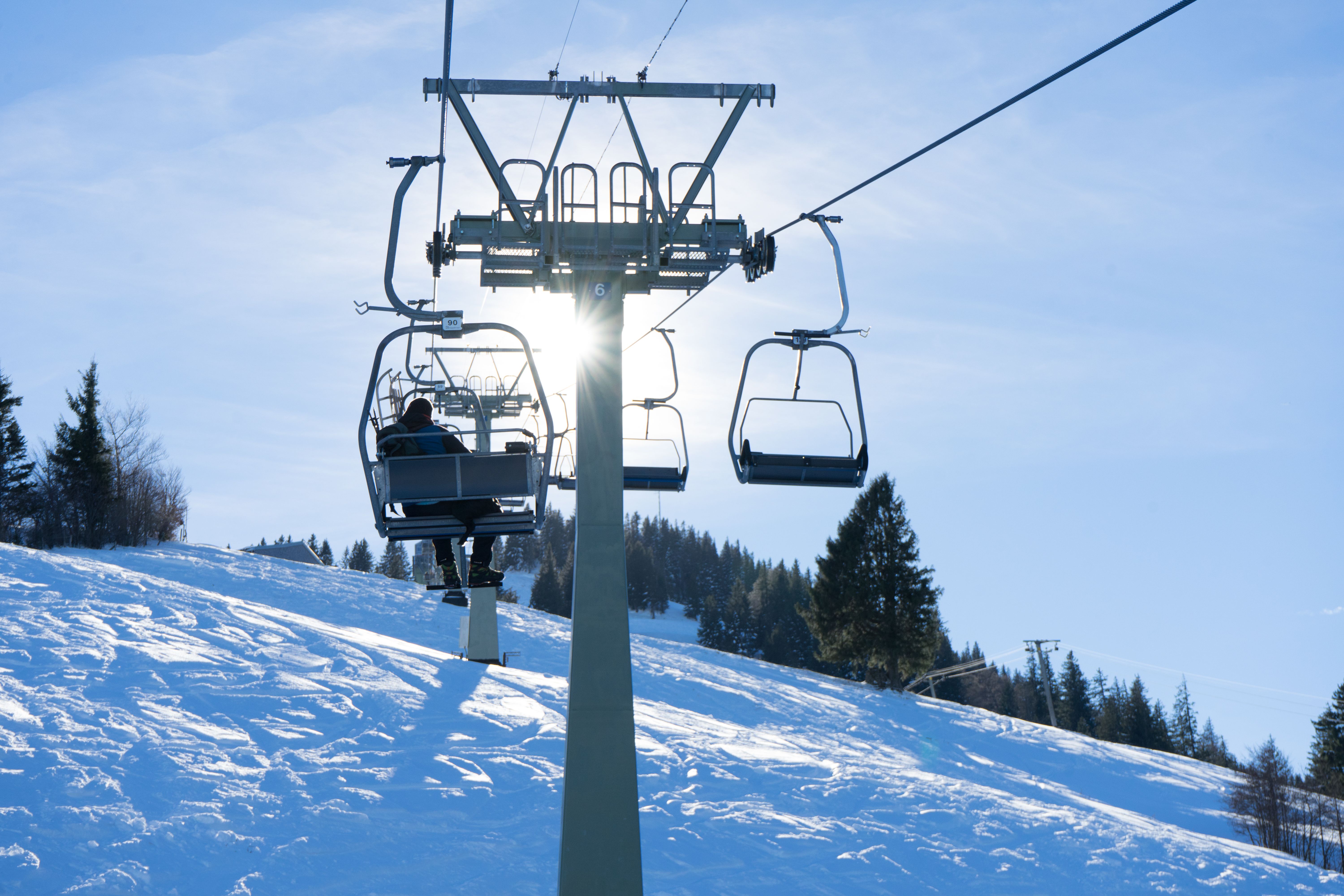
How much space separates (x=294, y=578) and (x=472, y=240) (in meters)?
30.2

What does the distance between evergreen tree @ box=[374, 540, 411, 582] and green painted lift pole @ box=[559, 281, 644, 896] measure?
108595 mm

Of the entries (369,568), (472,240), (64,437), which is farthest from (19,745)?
(369,568)

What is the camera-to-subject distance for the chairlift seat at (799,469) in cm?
853

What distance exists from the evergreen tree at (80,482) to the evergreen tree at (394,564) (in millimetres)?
71562

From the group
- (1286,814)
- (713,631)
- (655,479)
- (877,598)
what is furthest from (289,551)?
(655,479)

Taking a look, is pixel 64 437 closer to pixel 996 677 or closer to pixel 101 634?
pixel 101 634

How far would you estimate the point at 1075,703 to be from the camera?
8131 cm

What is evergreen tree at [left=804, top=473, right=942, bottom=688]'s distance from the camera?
40594 mm

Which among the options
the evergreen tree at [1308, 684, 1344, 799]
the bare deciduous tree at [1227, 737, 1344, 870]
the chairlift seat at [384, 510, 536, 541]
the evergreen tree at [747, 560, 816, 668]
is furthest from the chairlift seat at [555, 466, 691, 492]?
the evergreen tree at [747, 560, 816, 668]

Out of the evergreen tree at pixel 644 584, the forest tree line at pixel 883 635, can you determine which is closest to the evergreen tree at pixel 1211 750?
the forest tree line at pixel 883 635

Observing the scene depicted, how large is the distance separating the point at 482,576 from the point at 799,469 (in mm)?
3047

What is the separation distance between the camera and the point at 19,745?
12609 mm

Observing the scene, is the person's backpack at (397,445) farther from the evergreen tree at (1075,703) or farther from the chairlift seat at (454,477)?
the evergreen tree at (1075,703)

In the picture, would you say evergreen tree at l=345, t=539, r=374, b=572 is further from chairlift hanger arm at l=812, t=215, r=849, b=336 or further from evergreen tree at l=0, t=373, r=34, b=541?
chairlift hanger arm at l=812, t=215, r=849, b=336
